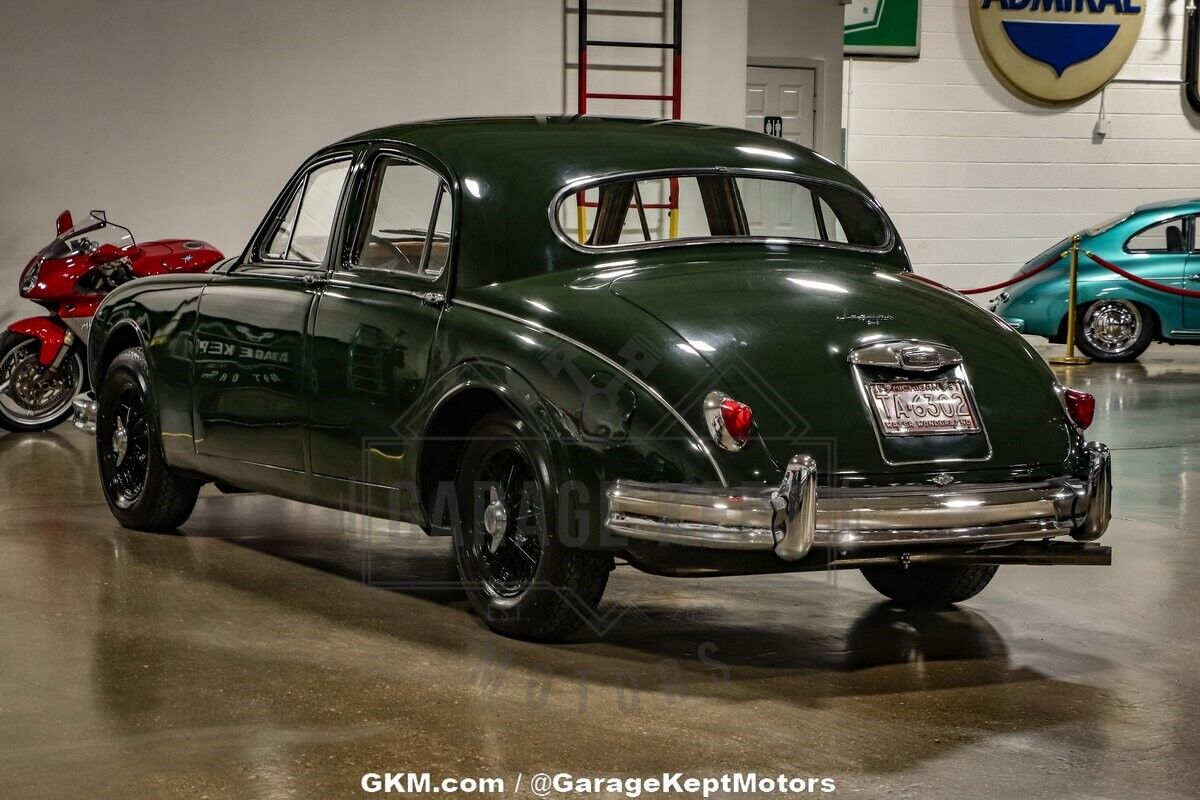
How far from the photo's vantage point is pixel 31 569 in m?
5.77

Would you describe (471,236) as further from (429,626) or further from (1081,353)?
(1081,353)

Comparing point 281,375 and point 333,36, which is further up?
point 333,36

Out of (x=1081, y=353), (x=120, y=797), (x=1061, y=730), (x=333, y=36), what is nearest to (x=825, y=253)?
(x=1061, y=730)

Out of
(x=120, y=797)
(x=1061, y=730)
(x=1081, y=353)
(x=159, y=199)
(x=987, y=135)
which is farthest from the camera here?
(x=987, y=135)

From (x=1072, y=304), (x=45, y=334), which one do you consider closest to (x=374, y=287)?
(x=45, y=334)

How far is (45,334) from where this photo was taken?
9.99m

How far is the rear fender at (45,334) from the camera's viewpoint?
32.7 ft

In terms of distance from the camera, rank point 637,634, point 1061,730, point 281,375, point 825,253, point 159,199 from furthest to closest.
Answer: point 159,199
point 281,375
point 825,253
point 637,634
point 1061,730

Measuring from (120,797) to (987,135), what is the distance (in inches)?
705

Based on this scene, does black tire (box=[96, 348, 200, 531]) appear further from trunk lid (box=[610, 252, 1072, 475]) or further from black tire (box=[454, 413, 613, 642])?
trunk lid (box=[610, 252, 1072, 475])

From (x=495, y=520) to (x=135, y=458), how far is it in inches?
94.9

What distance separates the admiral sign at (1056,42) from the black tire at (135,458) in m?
15.1

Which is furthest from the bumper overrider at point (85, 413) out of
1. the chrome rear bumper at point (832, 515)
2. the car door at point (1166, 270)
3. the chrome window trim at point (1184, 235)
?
the chrome window trim at point (1184, 235)

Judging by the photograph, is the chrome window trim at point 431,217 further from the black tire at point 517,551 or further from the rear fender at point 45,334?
the rear fender at point 45,334
